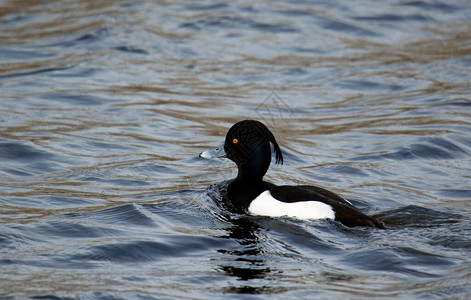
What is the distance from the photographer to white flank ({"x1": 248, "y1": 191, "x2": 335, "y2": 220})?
6.84 meters

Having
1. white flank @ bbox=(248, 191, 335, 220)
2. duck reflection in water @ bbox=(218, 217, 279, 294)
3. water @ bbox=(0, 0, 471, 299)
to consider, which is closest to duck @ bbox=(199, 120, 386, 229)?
white flank @ bbox=(248, 191, 335, 220)

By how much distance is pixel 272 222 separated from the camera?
695cm

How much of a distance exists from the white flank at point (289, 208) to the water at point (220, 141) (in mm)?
91

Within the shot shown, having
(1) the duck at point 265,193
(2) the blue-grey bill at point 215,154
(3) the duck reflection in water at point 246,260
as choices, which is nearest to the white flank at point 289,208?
(1) the duck at point 265,193

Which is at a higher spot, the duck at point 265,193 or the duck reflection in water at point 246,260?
the duck at point 265,193

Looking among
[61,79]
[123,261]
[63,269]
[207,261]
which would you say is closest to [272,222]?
[207,261]

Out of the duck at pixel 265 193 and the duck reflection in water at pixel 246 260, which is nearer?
Answer: the duck reflection in water at pixel 246 260

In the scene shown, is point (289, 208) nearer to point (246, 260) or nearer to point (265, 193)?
point (265, 193)

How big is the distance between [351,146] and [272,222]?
10.9 ft

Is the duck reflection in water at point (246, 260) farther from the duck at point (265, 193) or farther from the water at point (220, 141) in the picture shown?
the duck at point (265, 193)

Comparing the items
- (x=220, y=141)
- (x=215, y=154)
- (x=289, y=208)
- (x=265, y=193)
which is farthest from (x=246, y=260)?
(x=220, y=141)

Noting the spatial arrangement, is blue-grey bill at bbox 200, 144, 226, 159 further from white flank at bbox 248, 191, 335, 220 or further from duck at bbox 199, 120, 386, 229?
white flank at bbox 248, 191, 335, 220

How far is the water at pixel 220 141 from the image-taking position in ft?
18.8

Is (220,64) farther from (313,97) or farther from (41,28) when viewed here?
(41,28)
